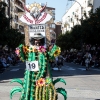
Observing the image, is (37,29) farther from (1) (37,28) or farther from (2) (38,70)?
(2) (38,70)

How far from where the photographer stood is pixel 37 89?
678cm

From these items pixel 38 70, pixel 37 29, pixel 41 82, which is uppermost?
pixel 37 29

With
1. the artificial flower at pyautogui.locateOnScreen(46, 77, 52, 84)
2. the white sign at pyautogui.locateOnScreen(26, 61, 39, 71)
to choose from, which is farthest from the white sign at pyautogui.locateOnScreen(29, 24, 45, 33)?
the artificial flower at pyautogui.locateOnScreen(46, 77, 52, 84)

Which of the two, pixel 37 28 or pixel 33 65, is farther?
pixel 37 28

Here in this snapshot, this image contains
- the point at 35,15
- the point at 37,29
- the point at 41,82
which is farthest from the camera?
the point at 37,29

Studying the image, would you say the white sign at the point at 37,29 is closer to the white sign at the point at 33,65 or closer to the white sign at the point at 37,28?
the white sign at the point at 37,28

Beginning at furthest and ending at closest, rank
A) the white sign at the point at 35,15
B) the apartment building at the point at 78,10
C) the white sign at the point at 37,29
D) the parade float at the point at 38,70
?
the apartment building at the point at 78,10
the white sign at the point at 37,29
the white sign at the point at 35,15
the parade float at the point at 38,70

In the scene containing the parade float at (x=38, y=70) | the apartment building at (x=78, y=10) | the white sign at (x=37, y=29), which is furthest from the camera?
the apartment building at (x=78, y=10)

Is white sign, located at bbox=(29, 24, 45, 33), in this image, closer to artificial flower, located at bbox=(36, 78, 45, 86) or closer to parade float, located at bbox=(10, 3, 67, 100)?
parade float, located at bbox=(10, 3, 67, 100)

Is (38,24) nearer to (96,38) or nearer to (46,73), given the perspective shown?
(46,73)

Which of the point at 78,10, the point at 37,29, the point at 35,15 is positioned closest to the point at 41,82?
the point at 37,29

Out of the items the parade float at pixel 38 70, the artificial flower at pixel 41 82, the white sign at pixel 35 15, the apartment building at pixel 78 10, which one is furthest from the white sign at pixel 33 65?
the apartment building at pixel 78 10

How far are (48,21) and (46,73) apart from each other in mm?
1460

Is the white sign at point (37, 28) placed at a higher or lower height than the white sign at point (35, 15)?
lower
